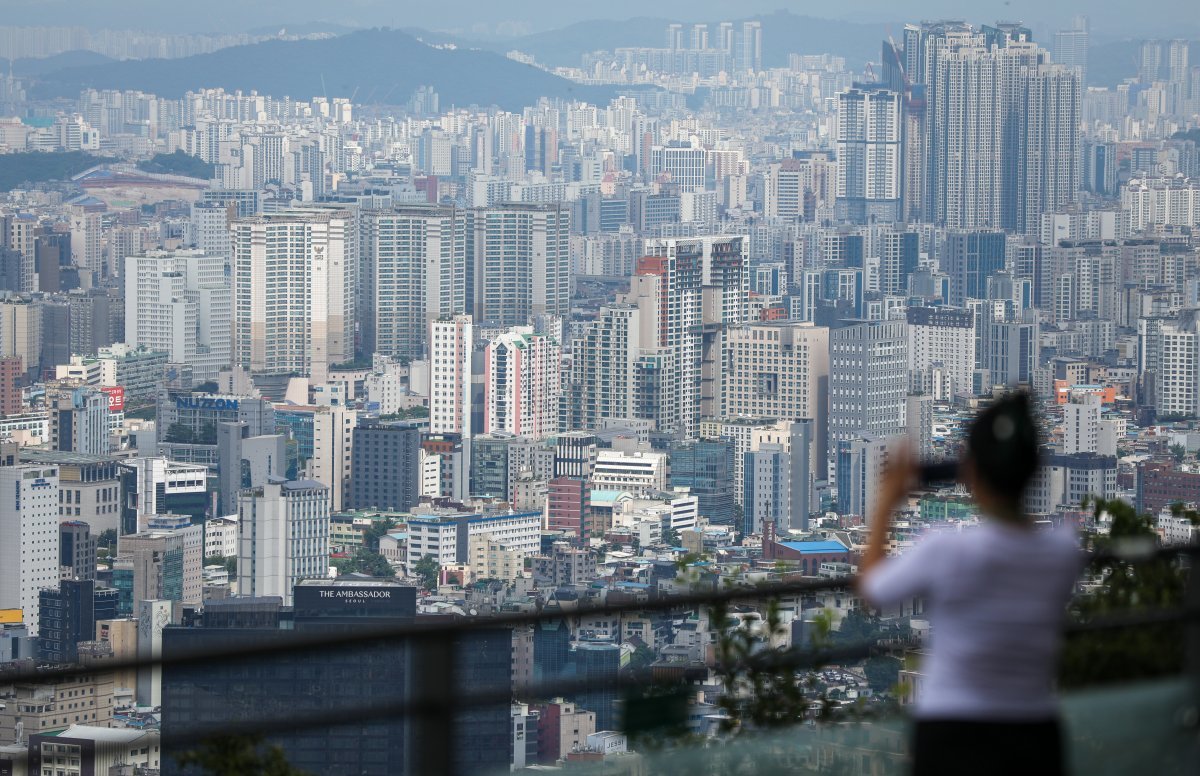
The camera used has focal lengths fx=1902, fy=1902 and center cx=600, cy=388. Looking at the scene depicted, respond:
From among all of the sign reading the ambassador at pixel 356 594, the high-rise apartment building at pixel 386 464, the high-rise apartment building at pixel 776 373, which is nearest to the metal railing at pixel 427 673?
the sign reading the ambassador at pixel 356 594

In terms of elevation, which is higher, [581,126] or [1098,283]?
[581,126]

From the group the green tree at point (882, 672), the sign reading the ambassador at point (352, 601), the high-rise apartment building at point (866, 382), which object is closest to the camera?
the green tree at point (882, 672)

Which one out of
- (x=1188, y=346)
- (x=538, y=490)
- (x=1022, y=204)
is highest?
(x=1022, y=204)

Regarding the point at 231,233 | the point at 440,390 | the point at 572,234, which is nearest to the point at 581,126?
the point at 572,234

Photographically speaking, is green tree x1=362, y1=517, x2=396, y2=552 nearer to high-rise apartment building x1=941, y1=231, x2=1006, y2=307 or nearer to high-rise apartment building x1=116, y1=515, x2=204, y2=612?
high-rise apartment building x1=116, y1=515, x2=204, y2=612

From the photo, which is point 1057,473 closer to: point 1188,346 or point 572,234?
point 1188,346

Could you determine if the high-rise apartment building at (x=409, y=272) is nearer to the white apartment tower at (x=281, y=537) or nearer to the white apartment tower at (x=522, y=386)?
the white apartment tower at (x=522, y=386)

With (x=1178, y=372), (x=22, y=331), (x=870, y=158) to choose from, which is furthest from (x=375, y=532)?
(x=870, y=158)
